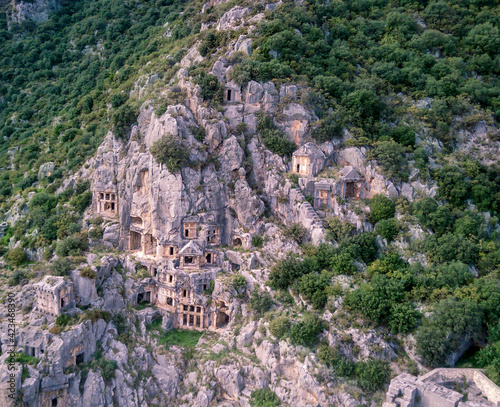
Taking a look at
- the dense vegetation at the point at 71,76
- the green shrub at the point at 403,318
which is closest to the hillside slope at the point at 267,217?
the green shrub at the point at 403,318

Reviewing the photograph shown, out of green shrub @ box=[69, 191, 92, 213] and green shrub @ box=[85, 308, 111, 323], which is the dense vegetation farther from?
green shrub @ box=[85, 308, 111, 323]

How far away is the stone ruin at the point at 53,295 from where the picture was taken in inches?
1838

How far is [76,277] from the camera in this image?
1988 inches

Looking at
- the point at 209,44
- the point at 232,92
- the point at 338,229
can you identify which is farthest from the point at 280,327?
the point at 209,44

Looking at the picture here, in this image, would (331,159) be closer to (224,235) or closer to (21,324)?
(224,235)

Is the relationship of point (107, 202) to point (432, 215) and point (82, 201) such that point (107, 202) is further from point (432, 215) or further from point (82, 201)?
point (432, 215)

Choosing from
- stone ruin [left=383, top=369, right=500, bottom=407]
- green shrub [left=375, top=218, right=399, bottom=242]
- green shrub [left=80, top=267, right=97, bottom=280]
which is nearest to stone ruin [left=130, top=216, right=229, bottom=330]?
green shrub [left=80, top=267, right=97, bottom=280]

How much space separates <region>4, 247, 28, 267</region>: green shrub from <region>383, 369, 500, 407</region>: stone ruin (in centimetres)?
4424

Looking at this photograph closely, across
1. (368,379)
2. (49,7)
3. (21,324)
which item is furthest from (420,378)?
(49,7)

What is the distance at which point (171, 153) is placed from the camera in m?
56.4

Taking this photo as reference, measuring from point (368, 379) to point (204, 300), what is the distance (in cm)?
1914

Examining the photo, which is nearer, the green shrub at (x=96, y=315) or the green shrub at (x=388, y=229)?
the green shrub at (x=96, y=315)

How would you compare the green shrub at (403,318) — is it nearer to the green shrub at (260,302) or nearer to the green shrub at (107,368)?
the green shrub at (260,302)

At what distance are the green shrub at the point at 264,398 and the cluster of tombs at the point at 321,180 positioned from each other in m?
21.1
